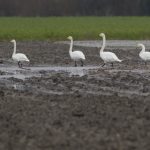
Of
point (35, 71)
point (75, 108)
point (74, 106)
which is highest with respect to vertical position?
point (35, 71)

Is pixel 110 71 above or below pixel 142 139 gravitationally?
above

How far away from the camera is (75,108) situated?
59.5 ft

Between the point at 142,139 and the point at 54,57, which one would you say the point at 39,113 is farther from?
the point at 54,57

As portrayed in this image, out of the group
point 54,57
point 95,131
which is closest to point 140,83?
point 95,131

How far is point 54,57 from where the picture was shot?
121 ft

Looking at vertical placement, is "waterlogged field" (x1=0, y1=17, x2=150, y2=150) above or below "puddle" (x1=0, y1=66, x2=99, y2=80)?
below

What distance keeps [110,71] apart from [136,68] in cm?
188

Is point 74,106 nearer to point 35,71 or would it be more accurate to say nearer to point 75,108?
point 75,108

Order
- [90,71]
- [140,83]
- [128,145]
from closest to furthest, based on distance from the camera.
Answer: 1. [128,145]
2. [140,83]
3. [90,71]

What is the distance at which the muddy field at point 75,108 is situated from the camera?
14.1 metres

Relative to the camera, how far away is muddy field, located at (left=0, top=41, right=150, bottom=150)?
14133 mm

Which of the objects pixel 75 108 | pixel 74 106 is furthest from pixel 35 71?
pixel 75 108

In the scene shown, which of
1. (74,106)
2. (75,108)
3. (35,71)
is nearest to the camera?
(75,108)

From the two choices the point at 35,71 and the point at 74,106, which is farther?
the point at 35,71
